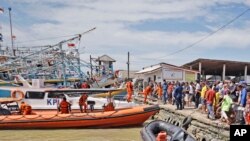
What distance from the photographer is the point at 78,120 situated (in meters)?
18.4

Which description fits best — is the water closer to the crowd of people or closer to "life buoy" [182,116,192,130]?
"life buoy" [182,116,192,130]

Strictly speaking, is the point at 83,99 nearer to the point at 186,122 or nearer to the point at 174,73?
the point at 186,122

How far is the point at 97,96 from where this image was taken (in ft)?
78.8

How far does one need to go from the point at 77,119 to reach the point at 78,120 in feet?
0.24

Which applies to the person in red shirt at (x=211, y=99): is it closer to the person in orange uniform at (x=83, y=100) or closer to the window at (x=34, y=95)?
the person in orange uniform at (x=83, y=100)

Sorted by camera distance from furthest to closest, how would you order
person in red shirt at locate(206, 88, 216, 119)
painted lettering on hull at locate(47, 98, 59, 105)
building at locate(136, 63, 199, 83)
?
building at locate(136, 63, 199, 83)
painted lettering on hull at locate(47, 98, 59, 105)
person in red shirt at locate(206, 88, 216, 119)

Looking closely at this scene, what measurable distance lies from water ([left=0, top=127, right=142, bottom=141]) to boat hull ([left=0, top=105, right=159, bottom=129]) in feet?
0.96

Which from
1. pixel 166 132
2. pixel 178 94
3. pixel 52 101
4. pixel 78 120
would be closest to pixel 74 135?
pixel 78 120

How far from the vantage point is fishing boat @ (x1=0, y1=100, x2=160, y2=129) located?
1827 centimetres

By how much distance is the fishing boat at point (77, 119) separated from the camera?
18266 mm

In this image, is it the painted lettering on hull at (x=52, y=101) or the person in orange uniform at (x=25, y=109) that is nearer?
the person in orange uniform at (x=25, y=109)

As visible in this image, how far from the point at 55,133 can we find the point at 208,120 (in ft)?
24.0

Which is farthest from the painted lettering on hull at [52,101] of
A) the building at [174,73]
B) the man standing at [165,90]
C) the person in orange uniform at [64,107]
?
the building at [174,73]

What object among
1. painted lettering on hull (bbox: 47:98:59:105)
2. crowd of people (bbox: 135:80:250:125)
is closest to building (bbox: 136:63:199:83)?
crowd of people (bbox: 135:80:250:125)
